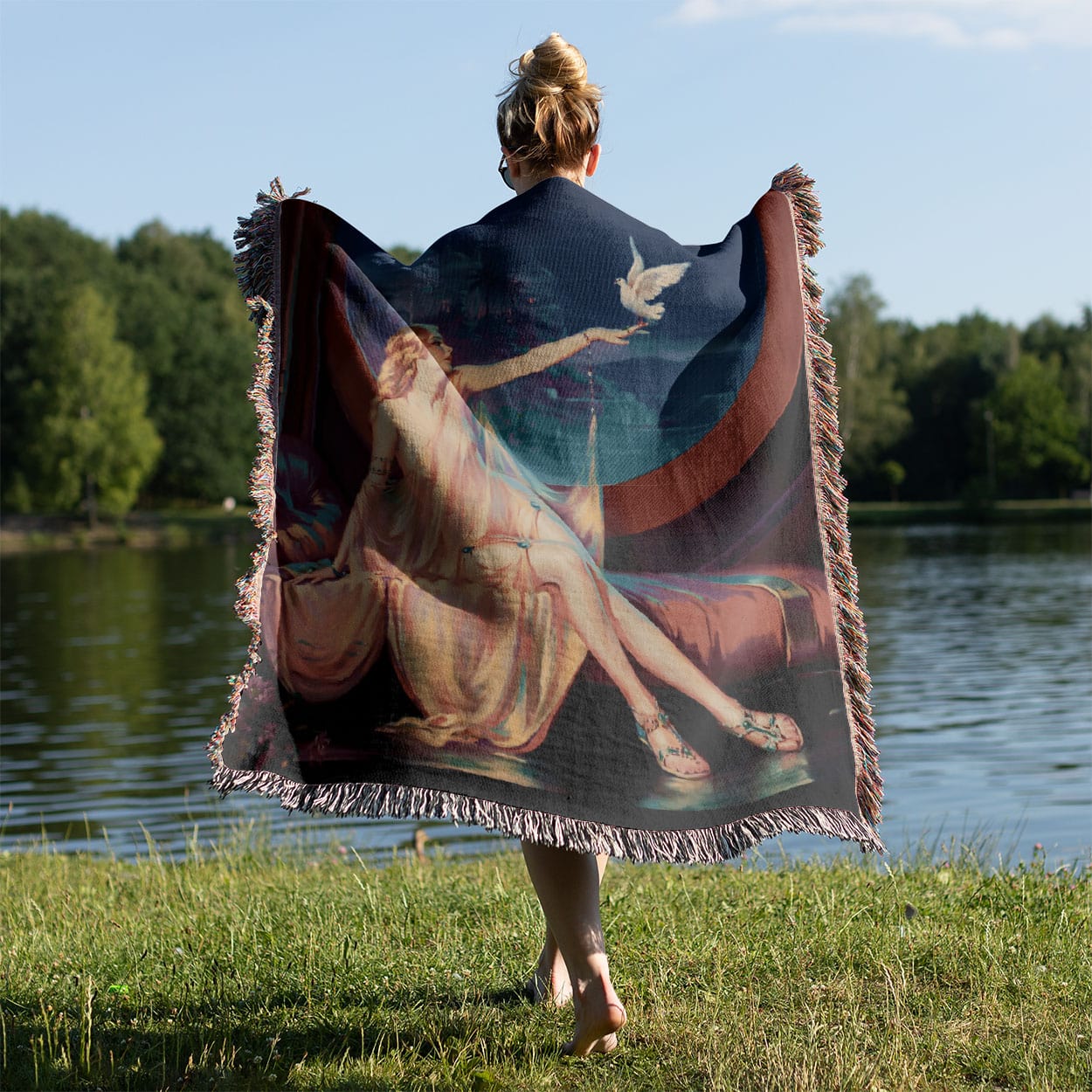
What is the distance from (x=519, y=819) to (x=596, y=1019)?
1.45 feet

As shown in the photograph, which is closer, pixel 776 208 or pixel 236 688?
pixel 236 688

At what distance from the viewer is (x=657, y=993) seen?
321cm

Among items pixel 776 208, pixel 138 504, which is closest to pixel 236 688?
pixel 776 208

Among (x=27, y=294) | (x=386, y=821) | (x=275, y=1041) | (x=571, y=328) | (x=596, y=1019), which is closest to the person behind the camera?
(x=596, y=1019)

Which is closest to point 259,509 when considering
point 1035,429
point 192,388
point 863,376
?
point 192,388

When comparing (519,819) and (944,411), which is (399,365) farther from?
(944,411)

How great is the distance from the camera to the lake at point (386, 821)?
8.87 m

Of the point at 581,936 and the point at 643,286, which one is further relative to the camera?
the point at 643,286

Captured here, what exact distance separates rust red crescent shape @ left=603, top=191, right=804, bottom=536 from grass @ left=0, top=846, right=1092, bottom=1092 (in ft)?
3.74

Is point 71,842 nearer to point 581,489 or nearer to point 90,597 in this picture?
point 581,489

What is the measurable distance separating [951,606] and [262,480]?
878 inches

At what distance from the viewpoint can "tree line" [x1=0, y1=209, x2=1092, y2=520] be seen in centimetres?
4922

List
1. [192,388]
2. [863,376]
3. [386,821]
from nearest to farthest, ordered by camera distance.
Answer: [386,821], [192,388], [863,376]

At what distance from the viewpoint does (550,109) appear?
10.2 feet
